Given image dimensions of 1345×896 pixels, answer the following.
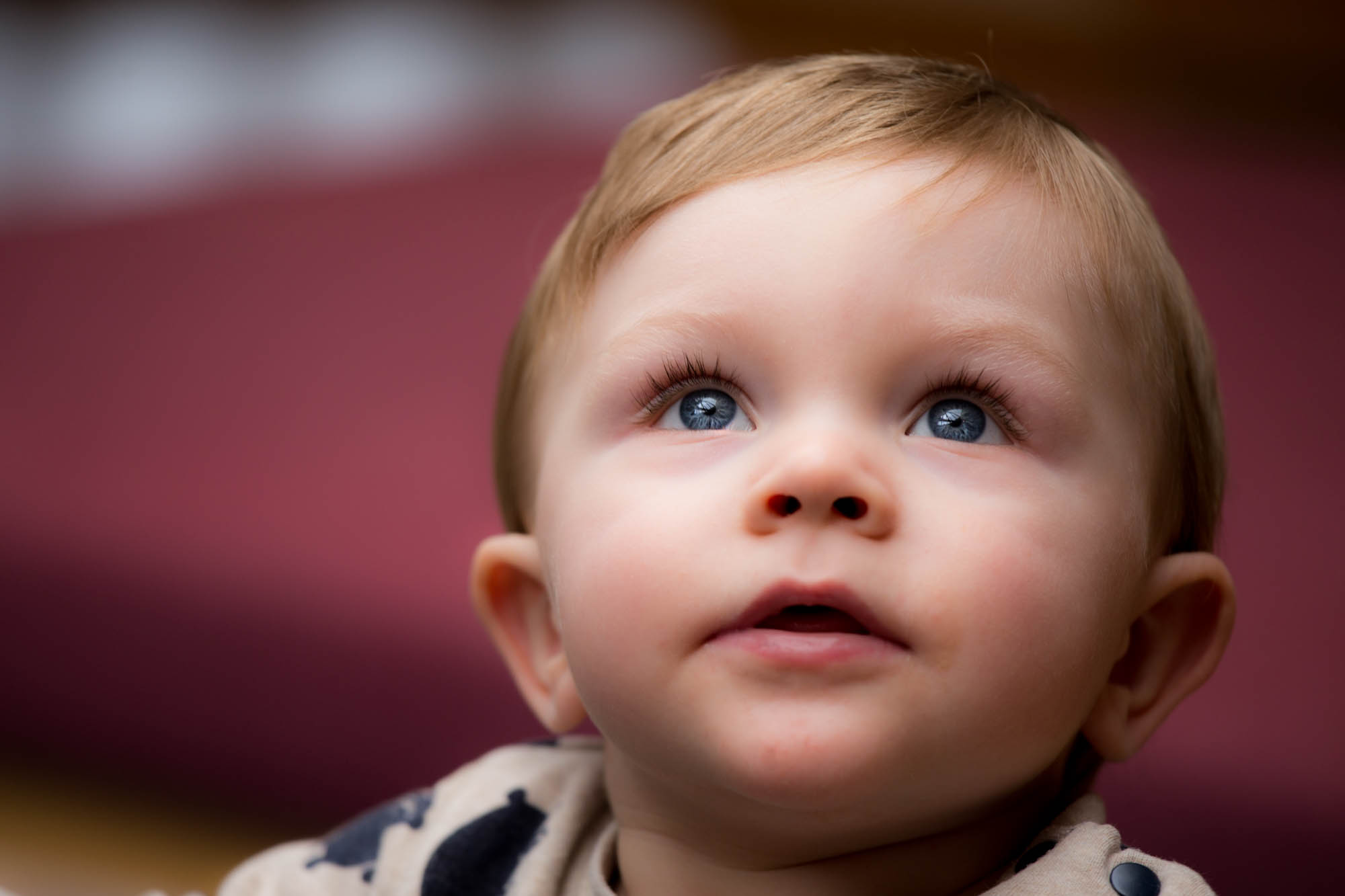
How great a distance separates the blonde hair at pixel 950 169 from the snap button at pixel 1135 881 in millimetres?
170

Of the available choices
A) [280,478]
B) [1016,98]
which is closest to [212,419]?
[280,478]

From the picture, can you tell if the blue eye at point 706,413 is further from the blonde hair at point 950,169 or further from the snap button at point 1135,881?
the snap button at point 1135,881

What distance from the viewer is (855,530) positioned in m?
0.58

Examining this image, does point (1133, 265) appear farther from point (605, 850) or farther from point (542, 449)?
point (605, 850)

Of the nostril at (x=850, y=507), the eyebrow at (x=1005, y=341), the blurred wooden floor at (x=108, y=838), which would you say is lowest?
the blurred wooden floor at (x=108, y=838)

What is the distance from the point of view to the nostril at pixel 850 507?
23.1 inches

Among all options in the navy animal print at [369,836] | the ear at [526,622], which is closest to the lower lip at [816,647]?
the ear at [526,622]

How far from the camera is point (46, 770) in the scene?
1.36m

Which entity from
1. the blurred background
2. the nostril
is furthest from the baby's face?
the blurred background

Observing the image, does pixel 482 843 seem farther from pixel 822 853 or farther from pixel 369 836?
pixel 822 853

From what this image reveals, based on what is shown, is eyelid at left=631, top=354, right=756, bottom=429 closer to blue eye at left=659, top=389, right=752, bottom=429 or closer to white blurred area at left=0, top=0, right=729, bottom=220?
blue eye at left=659, top=389, right=752, bottom=429

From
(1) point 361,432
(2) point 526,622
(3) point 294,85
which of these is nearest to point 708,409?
(2) point 526,622

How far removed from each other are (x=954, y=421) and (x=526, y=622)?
30cm

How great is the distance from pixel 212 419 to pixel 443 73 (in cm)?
111
